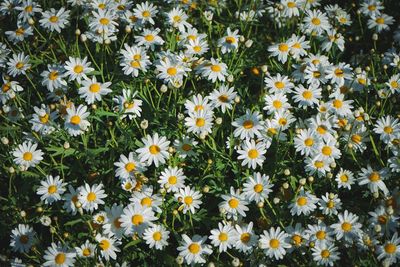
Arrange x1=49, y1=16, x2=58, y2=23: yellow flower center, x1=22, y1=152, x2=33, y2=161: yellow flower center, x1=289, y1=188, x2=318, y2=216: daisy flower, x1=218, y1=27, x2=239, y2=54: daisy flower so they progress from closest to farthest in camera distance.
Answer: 1. x1=289, y1=188, x2=318, y2=216: daisy flower
2. x1=22, y1=152, x2=33, y2=161: yellow flower center
3. x1=218, y1=27, x2=239, y2=54: daisy flower
4. x1=49, y1=16, x2=58, y2=23: yellow flower center

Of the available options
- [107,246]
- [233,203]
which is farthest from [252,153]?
[107,246]

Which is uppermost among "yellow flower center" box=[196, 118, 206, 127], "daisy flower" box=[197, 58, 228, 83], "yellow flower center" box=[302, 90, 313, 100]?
"daisy flower" box=[197, 58, 228, 83]

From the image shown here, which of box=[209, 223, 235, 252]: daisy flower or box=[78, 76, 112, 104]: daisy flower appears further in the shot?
box=[78, 76, 112, 104]: daisy flower

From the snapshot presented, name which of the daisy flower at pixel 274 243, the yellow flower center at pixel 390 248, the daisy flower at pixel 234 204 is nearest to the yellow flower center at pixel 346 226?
the yellow flower center at pixel 390 248

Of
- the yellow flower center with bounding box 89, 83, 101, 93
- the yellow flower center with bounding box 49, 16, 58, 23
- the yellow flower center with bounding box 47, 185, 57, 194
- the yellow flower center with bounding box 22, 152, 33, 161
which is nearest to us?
the yellow flower center with bounding box 47, 185, 57, 194

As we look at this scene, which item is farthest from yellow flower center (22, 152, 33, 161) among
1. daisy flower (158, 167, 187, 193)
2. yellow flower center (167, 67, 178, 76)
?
yellow flower center (167, 67, 178, 76)

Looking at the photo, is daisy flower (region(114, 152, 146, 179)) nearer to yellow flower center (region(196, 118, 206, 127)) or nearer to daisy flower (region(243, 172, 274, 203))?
yellow flower center (region(196, 118, 206, 127))
